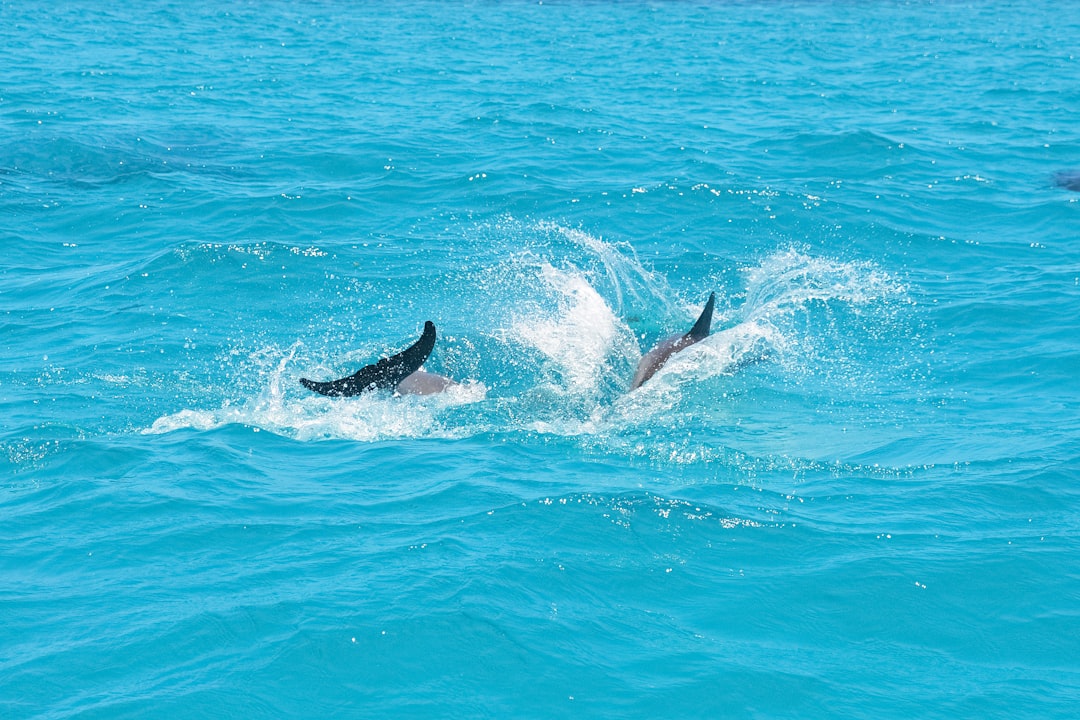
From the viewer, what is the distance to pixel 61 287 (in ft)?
49.6

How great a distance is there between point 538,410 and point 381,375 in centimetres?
159

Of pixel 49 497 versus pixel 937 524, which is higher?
pixel 937 524

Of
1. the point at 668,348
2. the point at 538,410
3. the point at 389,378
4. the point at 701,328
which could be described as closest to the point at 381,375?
the point at 389,378

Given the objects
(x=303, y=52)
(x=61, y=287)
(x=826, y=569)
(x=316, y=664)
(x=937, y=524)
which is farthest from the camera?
(x=303, y=52)

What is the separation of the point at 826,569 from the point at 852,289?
7.48m

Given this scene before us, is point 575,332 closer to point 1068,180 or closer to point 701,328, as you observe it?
point 701,328

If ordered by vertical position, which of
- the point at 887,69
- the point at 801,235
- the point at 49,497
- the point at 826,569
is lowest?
the point at 49,497

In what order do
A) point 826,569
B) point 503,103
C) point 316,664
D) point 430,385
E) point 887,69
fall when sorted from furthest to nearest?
point 887,69, point 503,103, point 430,385, point 826,569, point 316,664

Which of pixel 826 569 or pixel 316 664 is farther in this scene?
pixel 826 569

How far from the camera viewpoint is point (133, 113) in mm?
24391

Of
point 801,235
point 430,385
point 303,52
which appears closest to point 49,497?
point 430,385

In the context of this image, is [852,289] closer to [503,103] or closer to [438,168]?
[438,168]

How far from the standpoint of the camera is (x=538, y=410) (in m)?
11.5

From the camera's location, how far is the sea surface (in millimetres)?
7410
